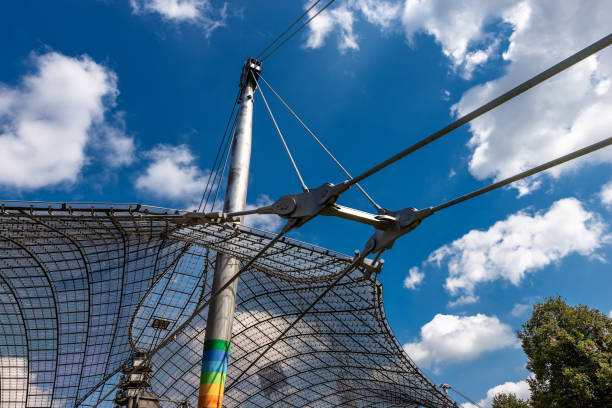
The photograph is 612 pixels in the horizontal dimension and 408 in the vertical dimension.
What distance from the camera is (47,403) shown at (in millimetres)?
57688

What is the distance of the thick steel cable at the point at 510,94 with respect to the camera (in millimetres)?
5951

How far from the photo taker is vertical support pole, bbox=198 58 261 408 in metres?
27.1

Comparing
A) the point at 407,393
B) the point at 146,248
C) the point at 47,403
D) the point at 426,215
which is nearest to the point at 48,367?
the point at 47,403

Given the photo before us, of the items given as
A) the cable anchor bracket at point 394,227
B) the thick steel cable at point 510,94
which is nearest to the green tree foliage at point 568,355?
the cable anchor bracket at point 394,227

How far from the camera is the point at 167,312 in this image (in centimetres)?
5019

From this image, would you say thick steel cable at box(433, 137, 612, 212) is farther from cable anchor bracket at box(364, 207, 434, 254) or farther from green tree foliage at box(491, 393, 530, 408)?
green tree foliage at box(491, 393, 530, 408)

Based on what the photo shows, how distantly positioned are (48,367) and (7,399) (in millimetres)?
10084

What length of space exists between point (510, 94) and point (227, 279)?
87.8 ft

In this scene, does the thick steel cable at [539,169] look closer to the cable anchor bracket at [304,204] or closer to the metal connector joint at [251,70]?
the cable anchor bracket at [304,204]

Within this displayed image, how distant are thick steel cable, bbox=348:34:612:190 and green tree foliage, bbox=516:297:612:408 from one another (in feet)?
101

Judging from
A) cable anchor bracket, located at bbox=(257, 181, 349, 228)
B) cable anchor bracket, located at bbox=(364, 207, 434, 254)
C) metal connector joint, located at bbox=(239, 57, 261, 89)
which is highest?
metal connector joint, located at bbox=(239, 57, 261, 89)

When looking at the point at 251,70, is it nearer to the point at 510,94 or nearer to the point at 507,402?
the point at 510,94

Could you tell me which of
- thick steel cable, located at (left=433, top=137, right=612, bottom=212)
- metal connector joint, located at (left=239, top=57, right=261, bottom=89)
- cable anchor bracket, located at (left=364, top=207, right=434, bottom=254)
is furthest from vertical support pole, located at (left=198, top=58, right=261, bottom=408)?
thick steel cable, located at (left=433, top=137, right=612, bottom=212)

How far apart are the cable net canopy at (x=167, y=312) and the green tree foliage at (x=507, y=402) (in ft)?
24.1
